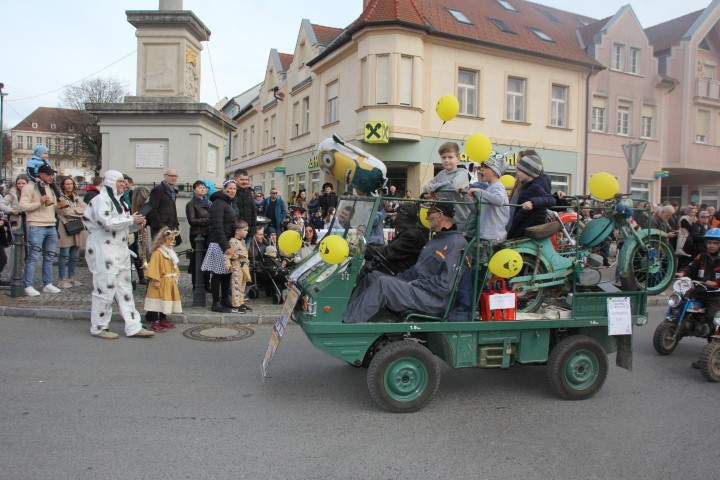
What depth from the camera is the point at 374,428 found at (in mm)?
4102

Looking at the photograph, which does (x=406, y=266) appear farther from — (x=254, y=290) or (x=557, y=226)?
(x=254, y=290)

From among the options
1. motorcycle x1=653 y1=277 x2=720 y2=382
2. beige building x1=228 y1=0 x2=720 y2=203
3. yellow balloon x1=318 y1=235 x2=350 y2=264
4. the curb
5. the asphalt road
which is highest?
beige building x1=228 y1=0 x2=720 y2=203

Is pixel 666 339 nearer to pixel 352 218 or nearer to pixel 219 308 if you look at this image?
pixel 352 218

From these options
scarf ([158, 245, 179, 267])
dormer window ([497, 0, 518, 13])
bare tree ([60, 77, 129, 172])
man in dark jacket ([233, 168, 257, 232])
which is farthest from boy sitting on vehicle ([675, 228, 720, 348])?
bare tree ([60, 77, 129, 172])

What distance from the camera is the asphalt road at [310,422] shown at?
3.46 m

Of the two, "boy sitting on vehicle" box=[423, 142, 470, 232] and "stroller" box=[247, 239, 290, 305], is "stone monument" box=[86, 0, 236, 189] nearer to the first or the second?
"stroller" box=[247, 239, 290, 305]

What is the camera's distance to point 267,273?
8.69 metres

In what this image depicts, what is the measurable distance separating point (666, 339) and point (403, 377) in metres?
3.92

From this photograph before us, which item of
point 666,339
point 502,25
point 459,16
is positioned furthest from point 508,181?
point 502,25

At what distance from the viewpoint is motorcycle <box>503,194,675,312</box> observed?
4852 mm

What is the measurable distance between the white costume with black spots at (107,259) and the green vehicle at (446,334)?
2931 millimetres

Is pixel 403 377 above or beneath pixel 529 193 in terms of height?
beneath

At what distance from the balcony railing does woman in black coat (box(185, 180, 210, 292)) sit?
26838mm

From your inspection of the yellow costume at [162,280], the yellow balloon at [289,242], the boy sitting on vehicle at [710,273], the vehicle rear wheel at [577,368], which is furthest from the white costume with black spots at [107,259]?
the boy sitting on vehicle at [710,273]
